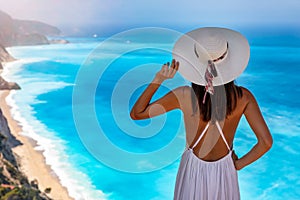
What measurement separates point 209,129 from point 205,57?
0.16 metres

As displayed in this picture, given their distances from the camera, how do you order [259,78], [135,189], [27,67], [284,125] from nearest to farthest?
[135,189] < [284,125] < [259,78] < [27,67]

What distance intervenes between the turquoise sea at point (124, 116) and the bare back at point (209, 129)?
61 mm

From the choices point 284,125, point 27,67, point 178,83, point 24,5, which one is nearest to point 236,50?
point 178,83

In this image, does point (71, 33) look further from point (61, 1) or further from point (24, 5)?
point (24, 5)

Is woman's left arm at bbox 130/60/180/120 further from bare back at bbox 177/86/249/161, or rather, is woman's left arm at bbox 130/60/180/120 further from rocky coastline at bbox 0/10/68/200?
rocky coastline at bbox 0/10/68/200

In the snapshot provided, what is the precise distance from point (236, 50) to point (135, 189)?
160 inches

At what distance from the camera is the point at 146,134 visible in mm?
1031

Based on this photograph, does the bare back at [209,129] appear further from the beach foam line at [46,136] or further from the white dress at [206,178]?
the beach foam line at [46,136]

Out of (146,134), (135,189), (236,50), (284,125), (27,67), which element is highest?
(236,50)

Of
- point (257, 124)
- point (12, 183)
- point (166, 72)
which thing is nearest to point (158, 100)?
point (166, 72)

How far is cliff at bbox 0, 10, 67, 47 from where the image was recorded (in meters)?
11.4

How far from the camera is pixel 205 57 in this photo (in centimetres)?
95

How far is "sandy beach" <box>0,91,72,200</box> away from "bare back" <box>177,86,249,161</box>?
11.2 feet

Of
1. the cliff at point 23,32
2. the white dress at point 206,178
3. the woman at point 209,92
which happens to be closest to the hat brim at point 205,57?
the woman at point 209,92
